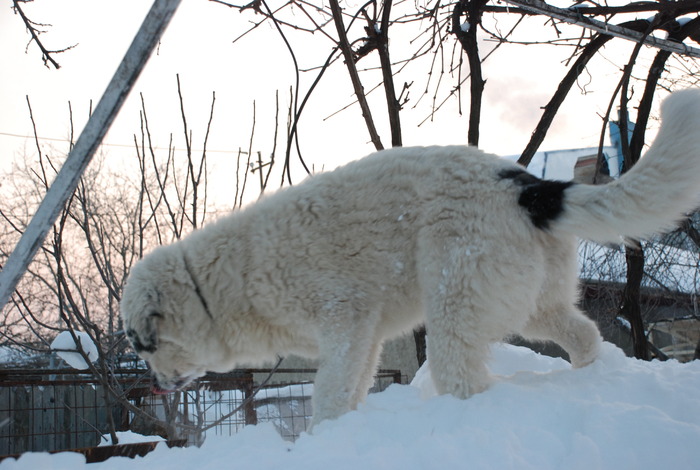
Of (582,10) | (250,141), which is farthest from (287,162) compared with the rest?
(582,10)

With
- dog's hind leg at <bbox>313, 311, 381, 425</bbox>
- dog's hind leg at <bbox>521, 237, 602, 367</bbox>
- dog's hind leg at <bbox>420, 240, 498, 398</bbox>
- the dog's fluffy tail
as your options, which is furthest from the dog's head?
the dog's fluffy tail

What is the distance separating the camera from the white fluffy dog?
3.13 meters

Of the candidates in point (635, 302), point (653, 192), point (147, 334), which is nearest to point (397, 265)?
point (653, 192)

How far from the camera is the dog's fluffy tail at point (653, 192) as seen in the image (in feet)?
9.47

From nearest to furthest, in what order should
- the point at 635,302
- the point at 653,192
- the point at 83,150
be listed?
the point at 83,150
the point at 653,192
the point at 635,302

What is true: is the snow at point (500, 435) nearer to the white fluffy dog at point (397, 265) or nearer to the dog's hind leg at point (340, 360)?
the dog's hind leg at point (340, 360)

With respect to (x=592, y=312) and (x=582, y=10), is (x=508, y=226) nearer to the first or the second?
(x=582, y=10)

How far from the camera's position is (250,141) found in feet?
15.8

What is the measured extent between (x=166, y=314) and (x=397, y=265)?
1.65 meters

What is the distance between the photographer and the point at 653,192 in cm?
300

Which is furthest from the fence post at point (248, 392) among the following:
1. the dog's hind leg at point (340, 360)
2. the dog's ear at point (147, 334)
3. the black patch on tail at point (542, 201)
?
the black patch on tail at point (542, 201)

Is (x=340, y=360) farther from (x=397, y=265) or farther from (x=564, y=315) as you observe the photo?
(x=564, y=315)

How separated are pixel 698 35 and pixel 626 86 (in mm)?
1046

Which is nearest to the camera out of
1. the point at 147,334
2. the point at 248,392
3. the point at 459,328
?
the point at 459,328
